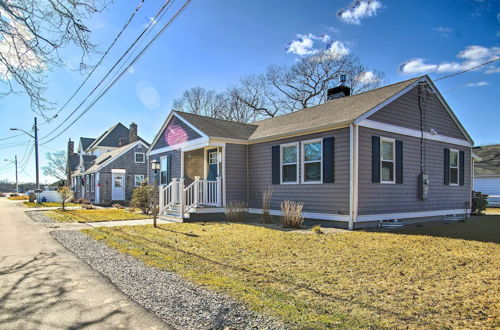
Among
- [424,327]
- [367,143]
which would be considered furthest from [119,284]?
[367,143]

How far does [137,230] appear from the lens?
380 inches

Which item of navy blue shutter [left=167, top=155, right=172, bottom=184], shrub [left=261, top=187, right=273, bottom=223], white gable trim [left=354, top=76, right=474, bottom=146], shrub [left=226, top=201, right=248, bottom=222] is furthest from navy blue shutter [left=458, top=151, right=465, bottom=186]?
navy blue shutter [left=167, top=155, right=172, bottom=184]

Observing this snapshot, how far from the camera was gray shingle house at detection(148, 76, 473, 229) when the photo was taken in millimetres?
9898

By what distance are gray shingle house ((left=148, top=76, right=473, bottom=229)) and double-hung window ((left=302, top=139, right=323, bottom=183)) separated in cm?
3

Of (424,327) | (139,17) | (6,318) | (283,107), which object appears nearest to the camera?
(424,327)

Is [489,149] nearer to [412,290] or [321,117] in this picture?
[321,117]

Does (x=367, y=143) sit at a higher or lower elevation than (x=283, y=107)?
lower

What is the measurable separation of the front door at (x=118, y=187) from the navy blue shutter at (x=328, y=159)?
69.3 ft

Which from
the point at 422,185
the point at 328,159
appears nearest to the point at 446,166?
the point at 422,185

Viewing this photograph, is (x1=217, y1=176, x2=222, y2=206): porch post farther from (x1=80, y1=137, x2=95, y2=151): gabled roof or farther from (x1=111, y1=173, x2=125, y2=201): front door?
(x1=80, y1=137, x2=95, y2=151): gabled roof

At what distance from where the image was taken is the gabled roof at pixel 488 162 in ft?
74.5

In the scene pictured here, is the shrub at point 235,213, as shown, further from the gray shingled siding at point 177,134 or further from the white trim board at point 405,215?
the white trim board at point 405,215

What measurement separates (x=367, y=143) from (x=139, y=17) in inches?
288

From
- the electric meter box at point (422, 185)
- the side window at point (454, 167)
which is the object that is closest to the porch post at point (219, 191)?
the electric meter box at point (422, 185)
